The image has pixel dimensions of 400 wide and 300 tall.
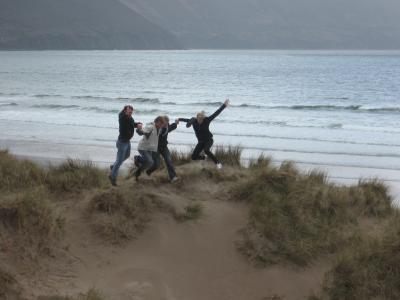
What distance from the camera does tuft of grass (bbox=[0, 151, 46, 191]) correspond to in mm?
9330

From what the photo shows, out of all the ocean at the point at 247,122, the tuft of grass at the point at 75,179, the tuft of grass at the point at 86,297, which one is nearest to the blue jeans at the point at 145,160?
the tuft of grass at the point at 75,179

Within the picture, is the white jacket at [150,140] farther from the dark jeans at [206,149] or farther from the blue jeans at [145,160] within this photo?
the dark jeans at [206,149]

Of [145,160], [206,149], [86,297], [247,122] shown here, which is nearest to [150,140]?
[145,160]

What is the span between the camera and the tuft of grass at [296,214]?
8484mm

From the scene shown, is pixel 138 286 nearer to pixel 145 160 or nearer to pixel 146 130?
pixel 145 160

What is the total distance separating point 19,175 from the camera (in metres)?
9.68

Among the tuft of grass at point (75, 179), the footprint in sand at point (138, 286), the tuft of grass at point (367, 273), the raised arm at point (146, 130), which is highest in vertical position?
the raised arm at point (146, 130)

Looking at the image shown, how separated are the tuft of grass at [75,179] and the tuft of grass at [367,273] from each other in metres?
4.02

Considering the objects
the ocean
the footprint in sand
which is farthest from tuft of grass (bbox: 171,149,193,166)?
the ocean

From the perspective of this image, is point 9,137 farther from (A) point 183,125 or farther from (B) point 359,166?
(B) point 359,166

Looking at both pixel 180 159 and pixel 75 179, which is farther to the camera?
pixel 180 159

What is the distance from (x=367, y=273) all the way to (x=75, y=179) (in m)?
4.83

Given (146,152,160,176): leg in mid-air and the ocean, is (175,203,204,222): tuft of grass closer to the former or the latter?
(146,152,160,176): leg in mid-air

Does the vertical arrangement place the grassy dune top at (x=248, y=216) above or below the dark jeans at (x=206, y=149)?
below
